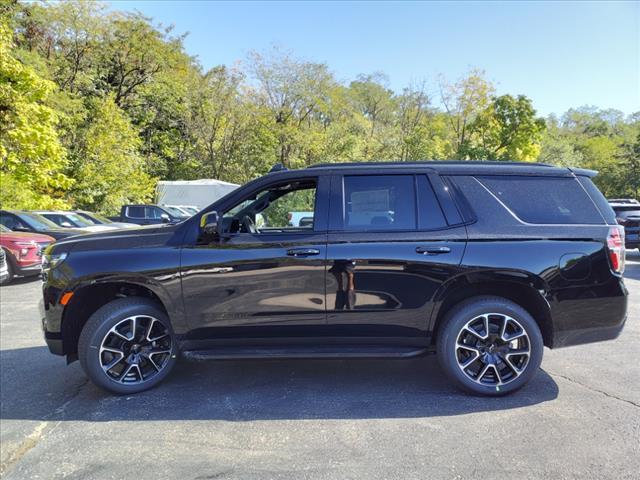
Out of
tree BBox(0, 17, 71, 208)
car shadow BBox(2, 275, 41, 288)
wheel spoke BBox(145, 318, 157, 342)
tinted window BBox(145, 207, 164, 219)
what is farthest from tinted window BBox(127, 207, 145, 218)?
wheel spoke BBox(145, 318, 157, 342)

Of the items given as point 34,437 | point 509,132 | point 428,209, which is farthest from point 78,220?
point 509,132

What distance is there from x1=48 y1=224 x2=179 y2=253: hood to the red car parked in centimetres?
673

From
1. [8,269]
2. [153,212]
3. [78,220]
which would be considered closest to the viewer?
[8,269]

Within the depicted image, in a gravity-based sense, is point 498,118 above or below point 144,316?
above

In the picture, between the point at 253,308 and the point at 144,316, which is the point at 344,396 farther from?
the point at 144,316

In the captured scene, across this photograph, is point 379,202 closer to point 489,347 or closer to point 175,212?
point 489,347

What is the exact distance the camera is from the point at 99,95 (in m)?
25.8

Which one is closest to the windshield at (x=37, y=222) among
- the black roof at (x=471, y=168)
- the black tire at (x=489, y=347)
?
the black roof at (x=471, y=168)

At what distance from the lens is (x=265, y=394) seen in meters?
3.56

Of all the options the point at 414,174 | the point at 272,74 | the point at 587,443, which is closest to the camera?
the point at 587,443

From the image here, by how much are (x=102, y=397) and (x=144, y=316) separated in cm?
80

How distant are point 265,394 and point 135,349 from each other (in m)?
1.18

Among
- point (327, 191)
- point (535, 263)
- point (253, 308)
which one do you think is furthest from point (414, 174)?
point (253, 308)

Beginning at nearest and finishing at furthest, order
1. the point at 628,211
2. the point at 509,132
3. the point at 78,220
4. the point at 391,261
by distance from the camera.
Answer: the point at 391,261 → the point at 628,211 → the point at 78,220 → the point at 509,132
